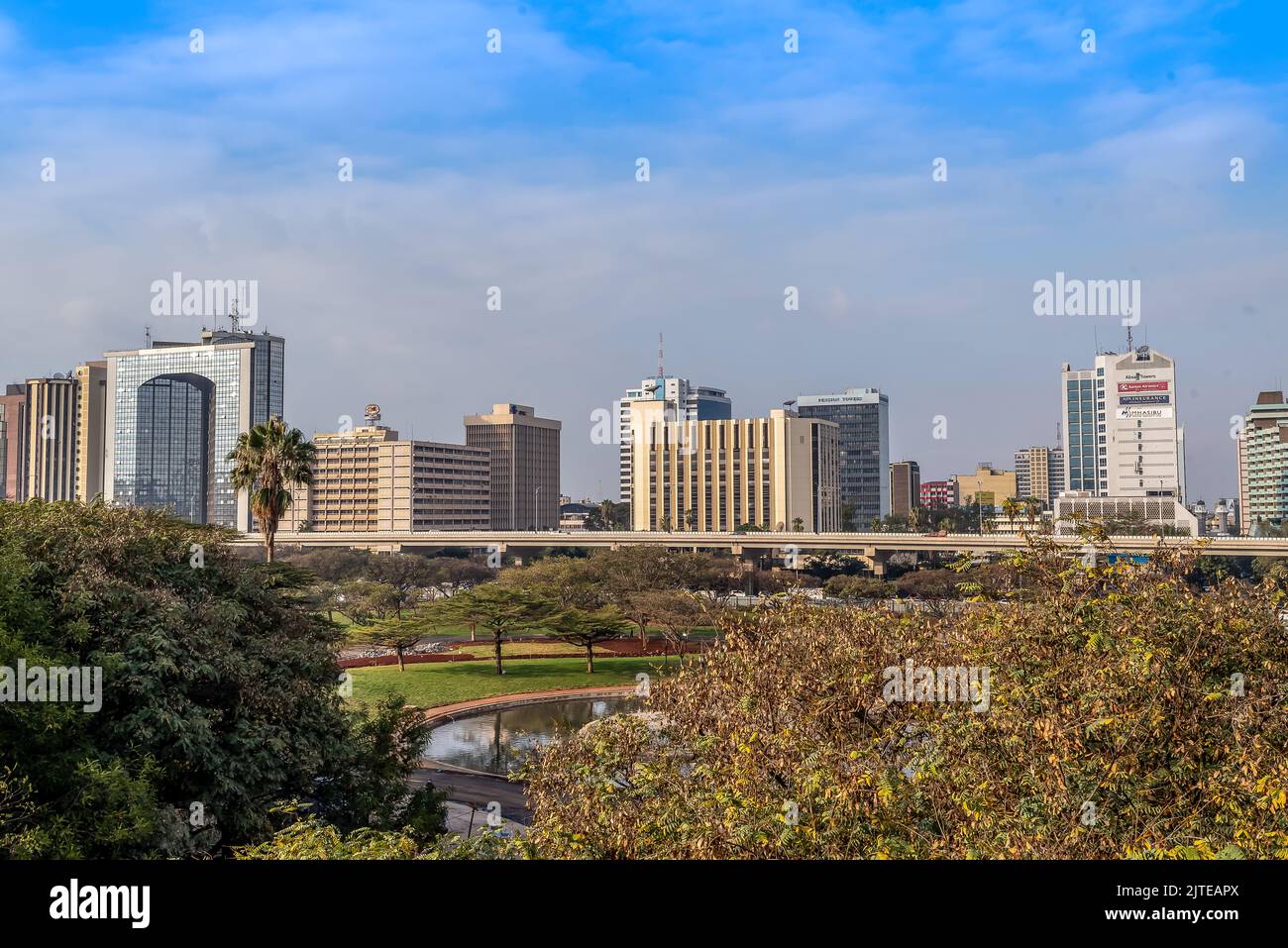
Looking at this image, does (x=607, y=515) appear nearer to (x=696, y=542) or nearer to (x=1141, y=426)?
(x=696, y=542)

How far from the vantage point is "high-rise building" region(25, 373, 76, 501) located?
7121 inches

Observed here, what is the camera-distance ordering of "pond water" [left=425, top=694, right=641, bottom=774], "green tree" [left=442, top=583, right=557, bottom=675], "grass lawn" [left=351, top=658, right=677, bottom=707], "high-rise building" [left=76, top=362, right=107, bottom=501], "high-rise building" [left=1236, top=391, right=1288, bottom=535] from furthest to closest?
"high-rise building" [left=76, top=362, right=107, bottom=501], "high-rise building" [left=1236, top=391, right=1288, bottom=535], "green tree" [left=442, top=583, right=557, bottom=675], "grass lawn" [left=351, top=658, right=677, bottom=707], "pond water" [left=425, top=694, right=641, bottom=774]

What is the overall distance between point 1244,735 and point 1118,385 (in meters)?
179

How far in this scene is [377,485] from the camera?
538ft

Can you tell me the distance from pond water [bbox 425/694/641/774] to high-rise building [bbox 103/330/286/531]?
146369 millimetres

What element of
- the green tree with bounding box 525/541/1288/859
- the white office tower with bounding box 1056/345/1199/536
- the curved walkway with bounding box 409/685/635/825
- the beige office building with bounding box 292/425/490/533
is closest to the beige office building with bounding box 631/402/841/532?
the beige office building with bounding box 292/425/490/533

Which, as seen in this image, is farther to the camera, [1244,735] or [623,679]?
[623,679]

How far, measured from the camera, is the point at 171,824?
598 inches

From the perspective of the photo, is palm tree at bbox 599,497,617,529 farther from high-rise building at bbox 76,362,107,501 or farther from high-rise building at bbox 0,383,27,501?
high-rise building at bbox 0,383,27,501

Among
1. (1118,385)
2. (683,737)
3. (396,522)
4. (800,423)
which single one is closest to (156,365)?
(396,522)

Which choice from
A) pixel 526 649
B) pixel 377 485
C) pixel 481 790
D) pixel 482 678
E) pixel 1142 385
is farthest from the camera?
pixel 1142 385

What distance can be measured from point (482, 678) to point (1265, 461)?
181591 millimetres

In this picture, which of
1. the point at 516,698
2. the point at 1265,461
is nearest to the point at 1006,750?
the point at 516,698
